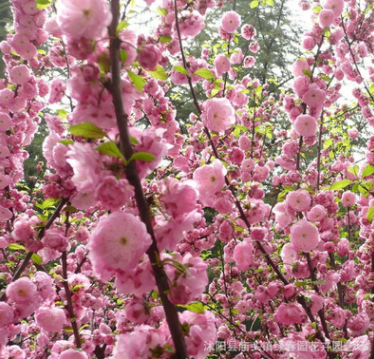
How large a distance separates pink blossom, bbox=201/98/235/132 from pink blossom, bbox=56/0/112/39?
43.4 inches

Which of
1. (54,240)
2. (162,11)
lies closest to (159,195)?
(54,240)

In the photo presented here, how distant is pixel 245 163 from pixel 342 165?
170 cm

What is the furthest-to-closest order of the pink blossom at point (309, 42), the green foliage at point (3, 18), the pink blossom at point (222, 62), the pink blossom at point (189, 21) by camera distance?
1. the green foliage at point (3, 18)
2. the pink blossom at point (222, 62)
3. the pink blossom at point (309, 42)
4. the pink blossom at point (189, 21)

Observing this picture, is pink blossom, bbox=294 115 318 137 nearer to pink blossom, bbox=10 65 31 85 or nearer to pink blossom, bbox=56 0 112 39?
pink blossom, bbox=56 0 112 39

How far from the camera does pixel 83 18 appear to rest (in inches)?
44.8

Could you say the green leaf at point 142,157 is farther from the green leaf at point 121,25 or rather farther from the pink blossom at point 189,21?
the pink blossom at point 189,21

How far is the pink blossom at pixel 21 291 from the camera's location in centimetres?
192

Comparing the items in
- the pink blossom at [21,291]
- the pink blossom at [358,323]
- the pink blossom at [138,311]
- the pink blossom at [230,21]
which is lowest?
the pink blossom at [138,311]

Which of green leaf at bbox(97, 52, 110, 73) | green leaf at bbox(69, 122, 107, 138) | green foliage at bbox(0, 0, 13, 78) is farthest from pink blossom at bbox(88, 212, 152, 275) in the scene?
green foliage at bbox(0, 0, 13, 78)

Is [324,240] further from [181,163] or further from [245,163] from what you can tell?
[181,163]

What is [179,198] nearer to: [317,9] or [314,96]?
[314,96]

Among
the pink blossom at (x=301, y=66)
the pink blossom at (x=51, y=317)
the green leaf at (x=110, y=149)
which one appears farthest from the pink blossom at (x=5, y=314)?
the pink blossom at (x=301, y=66)

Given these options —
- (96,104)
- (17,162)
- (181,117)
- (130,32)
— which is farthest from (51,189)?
(181,117)

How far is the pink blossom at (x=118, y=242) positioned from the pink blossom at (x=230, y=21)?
10.5 feet
